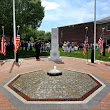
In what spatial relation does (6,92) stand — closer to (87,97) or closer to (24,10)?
(87,97)

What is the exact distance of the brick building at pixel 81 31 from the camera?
4697 cm

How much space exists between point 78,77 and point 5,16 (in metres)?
20.6

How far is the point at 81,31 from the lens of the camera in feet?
175

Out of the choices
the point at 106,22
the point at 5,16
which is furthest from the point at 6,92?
the point at 106,22

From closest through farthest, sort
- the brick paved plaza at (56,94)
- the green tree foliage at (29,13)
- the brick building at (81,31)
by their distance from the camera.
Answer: the brick paved plaza at (56,94), the green tree foliage at (29,13), the brick building at (81,31)

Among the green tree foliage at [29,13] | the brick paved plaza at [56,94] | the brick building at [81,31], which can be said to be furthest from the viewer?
the brick building at [81,31]

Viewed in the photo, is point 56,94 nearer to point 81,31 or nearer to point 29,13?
point 29,13

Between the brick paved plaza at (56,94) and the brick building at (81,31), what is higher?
the brick building at (81,31)

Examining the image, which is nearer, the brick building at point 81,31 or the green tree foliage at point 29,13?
the green tree foliage at point 29,13

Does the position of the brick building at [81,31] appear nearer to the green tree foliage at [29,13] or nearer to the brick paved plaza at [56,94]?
the green tree foliage at [29,13]

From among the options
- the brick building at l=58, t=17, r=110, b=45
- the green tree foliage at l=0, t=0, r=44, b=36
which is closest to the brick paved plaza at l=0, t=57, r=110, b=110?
the green tree foliage at l=0, t=0, r=44, b=36

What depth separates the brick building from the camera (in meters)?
47.0

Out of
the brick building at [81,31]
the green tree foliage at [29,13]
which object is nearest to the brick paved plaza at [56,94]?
the green tree foliage at [29,13]

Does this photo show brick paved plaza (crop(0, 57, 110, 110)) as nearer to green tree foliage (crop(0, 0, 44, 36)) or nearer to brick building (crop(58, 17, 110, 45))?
green tree foliage (crop(0, 0, 44, 36))
